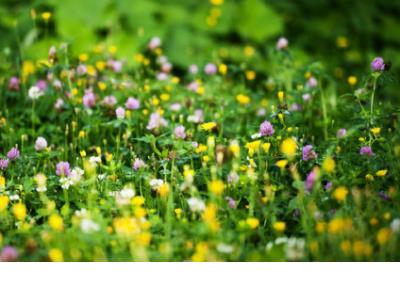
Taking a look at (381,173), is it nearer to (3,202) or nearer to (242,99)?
(242,99)

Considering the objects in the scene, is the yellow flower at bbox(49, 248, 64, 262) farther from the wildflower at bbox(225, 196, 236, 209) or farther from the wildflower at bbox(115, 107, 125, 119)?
the wildflower at bbox(115, 107, 125, 119)

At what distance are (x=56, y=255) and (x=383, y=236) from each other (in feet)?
2.98

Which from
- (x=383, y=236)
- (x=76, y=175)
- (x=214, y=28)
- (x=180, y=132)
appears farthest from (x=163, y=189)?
(x=214, y=28)

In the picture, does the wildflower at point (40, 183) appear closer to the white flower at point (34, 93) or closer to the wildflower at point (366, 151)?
the white flower at point (34, 93)

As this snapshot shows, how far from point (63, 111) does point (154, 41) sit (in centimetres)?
59

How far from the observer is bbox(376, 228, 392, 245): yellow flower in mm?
1820

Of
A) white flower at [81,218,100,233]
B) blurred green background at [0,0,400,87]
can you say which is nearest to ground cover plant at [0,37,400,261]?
white flower at [81,218,100,233]

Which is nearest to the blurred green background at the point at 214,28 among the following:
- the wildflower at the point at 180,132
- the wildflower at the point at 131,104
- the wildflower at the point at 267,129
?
the wildflower at the point at 131,104

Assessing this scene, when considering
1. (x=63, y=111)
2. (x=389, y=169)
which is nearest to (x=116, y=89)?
(x=63, y=111)

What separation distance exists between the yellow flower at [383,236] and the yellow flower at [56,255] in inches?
35.2

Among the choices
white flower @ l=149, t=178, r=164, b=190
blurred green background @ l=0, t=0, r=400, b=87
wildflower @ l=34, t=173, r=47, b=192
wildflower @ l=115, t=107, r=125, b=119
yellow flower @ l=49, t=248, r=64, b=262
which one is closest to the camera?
yellow flower @ l=49, t=248, r=64, b=262

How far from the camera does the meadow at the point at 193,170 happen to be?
74.3 inches

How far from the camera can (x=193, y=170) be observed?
225cm
